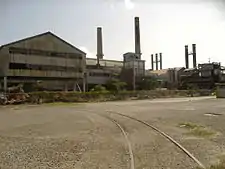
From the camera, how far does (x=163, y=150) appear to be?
10.6 m

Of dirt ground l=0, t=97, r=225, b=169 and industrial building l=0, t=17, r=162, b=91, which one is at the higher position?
industrial building l=0, t=17, r=162, b=91

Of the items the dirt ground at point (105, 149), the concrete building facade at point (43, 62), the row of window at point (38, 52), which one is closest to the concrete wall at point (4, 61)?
the concrete building facade at point (43, 62)

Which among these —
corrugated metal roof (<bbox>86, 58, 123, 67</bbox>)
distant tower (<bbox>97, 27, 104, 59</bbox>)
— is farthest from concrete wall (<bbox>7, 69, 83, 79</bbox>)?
distant tower (<bbox>97, 27, 104, 59</bbox>)

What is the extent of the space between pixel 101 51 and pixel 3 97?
51.0 m

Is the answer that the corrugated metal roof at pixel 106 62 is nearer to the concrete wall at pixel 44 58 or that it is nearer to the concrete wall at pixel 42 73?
the concrete wall at pixel 44 58

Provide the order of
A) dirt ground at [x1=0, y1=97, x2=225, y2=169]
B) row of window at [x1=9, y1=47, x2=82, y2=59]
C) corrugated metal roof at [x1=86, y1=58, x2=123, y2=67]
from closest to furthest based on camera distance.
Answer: dirt ground at [x1=0, y1=97, x2=225, y2=169]
row of window at [x1=9, y1=47, x2=82, y2=59]
corrugated metal roof at [x1=86, y1=58, x2=123, y2=67]

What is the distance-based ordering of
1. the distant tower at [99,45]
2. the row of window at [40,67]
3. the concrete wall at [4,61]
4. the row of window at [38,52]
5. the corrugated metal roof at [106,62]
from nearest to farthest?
the concrete wall at [4,61] < the row of window at [38,52] < the row of window at [40,67] < the corrugated metal roof at [106,62] < the distant tower at [99,45]

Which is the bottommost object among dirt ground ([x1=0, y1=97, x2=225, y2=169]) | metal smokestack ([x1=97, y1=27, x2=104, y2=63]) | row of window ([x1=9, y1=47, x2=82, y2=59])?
dirt ground ([x1=0, y1=97, x2=225, y2=169])

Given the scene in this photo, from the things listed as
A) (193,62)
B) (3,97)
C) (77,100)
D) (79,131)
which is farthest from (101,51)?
(79,131)

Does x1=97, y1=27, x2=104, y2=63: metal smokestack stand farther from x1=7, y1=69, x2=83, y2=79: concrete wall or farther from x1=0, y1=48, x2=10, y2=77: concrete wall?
x1=0, y1=48, x2=10, y2=77: concrete wall

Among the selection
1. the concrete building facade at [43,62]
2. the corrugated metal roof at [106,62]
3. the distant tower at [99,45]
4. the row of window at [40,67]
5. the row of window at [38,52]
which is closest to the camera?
the concrete building facade at [43,62]

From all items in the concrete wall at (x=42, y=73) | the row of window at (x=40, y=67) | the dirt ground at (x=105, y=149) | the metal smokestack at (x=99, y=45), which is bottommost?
the dirt ground at (x=105, y=149)

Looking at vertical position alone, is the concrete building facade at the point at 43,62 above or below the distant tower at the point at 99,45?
below

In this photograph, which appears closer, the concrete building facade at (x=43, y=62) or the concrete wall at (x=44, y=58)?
the concrete wall at (x=44, y=58)
